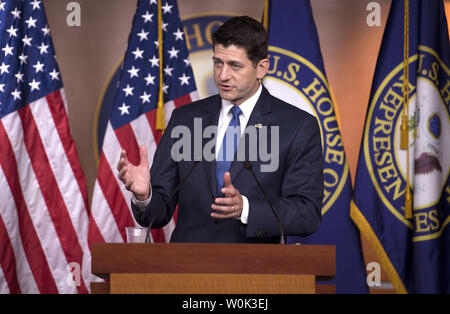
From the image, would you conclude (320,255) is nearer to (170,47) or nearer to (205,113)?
(205,113)

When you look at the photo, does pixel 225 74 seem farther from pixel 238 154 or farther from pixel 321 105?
pixel 321 105

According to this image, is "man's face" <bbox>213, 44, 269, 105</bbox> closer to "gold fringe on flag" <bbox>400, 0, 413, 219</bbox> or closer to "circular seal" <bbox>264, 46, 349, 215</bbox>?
"circular seal" <bbox>264, 46, 349, 215</bbox>

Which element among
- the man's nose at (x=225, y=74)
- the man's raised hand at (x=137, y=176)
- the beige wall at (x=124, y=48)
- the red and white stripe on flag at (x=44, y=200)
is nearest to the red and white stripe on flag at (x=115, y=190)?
the red and white stripe on flag at (x=44, y=200)

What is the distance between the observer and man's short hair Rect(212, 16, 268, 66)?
261 cm

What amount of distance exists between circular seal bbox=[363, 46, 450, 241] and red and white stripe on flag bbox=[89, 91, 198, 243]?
151 cm

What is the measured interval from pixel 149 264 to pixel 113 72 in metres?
3.16

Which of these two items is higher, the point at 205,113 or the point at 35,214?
the point at 205,113

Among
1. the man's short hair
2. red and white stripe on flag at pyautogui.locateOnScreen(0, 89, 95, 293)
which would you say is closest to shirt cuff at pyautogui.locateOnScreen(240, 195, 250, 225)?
the man's short hair

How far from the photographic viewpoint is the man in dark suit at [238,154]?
8.33ft

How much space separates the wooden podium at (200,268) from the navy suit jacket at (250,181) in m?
0.62

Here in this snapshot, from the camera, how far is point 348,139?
4.70 m

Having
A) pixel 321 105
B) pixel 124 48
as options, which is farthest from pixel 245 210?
pixel 124 48
